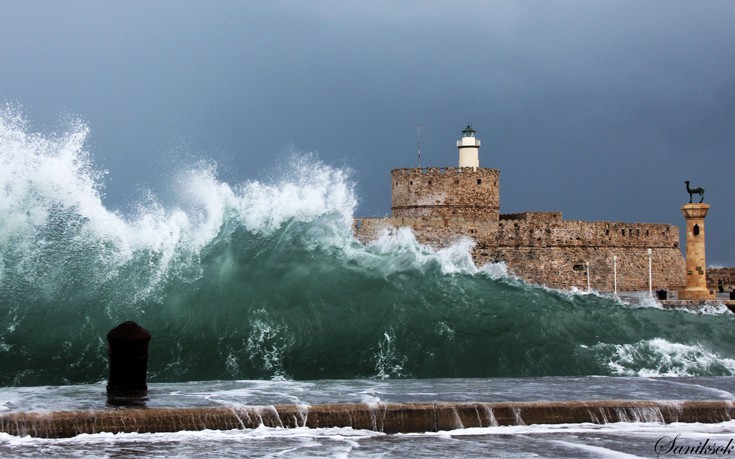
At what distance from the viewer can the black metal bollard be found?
11.3m

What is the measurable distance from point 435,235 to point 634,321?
18.0m

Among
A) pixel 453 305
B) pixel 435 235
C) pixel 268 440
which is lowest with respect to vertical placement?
pixel 268 440

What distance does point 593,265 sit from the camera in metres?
39.6

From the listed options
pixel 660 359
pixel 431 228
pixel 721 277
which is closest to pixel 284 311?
pixel 660 359

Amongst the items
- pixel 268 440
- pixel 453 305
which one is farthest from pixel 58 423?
pixel 453 305

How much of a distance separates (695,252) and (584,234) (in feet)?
17.9

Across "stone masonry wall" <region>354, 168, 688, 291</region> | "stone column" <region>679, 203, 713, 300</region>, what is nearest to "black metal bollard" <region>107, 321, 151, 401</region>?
"stone masonry wall" <region>354, 168, 688, 291</region>

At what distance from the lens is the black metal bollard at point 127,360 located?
11312 millimetres

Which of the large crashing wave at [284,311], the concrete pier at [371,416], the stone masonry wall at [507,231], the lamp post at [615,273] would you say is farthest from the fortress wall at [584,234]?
the concrete pier at [371,416]

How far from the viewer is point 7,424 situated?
9.88 m

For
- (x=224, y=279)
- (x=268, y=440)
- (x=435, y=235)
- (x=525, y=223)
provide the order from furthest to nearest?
(x=525, y=223) < (x=435, y=235) < (x=224, y=279) < (x=268, y=440)

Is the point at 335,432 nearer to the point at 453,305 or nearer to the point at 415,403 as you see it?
the point at 415,403

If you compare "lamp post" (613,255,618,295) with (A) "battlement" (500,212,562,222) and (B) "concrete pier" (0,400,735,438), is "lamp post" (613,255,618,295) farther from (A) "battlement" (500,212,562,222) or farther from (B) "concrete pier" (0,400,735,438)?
(B) "concrete pier" (0,400,735,438)

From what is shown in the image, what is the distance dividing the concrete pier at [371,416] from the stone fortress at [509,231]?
23.7 m
